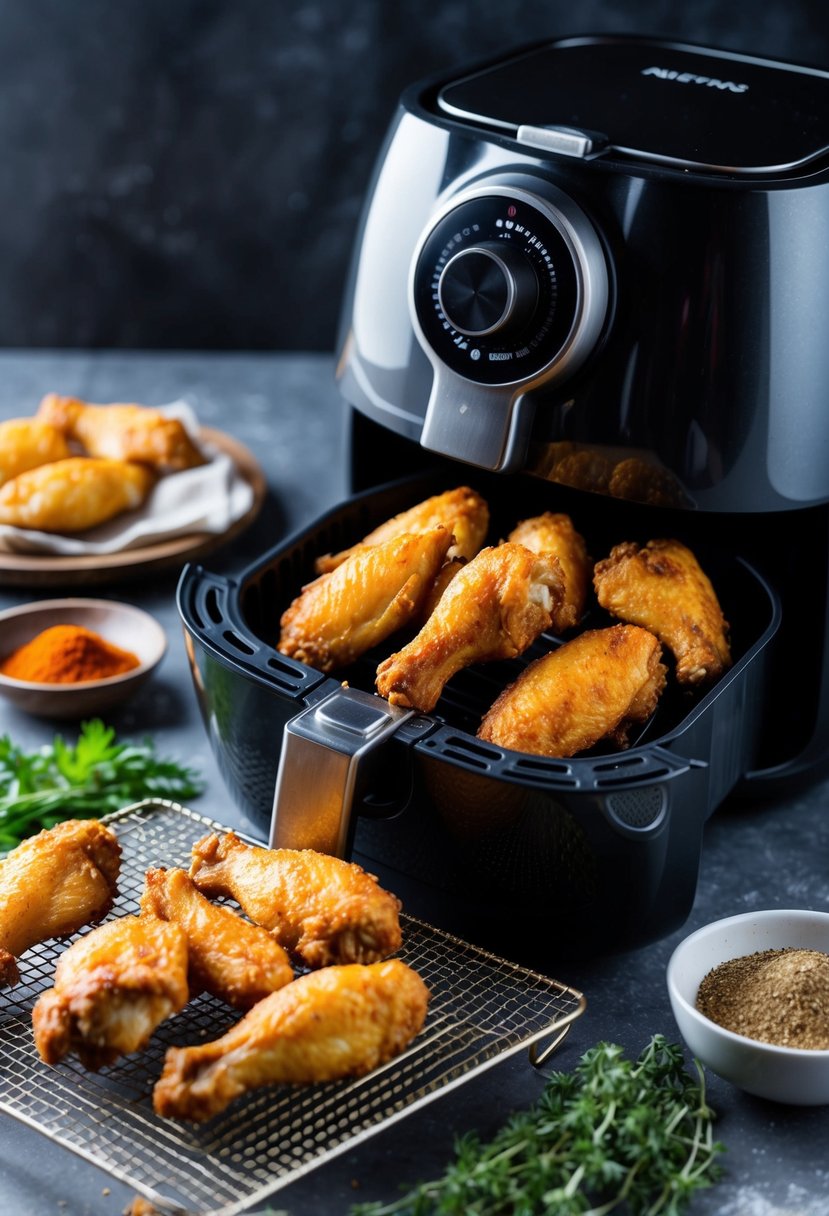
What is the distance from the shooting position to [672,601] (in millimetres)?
1370

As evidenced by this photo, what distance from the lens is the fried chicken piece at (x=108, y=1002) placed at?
107 centimetres

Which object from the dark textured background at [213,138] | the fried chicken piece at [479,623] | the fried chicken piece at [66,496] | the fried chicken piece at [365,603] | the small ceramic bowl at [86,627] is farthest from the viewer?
the dark textured background at [213,138]

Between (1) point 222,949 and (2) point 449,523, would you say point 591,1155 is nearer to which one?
(1) point 222,949

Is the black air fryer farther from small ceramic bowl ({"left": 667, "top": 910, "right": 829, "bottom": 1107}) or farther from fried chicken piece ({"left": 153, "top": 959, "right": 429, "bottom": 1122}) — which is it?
fried chicken piece ({"left": 153, "top": 959, "right": 429, "bottom": 1122})

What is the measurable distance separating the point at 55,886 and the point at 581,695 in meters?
0.48

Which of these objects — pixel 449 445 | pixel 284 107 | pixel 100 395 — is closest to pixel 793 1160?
pixel 449 445

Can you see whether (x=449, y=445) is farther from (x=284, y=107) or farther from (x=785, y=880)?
(x=284, y=107)

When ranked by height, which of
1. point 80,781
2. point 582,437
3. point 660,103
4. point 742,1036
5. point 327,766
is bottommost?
point 80,781

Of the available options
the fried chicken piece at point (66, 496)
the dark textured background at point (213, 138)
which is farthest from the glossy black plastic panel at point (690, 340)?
the dark textured background at point (213, 138)

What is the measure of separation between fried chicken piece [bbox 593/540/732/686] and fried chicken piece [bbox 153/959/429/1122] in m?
0.43

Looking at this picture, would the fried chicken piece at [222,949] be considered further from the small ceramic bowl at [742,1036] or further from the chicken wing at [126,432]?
the chicken wing at [126,432]

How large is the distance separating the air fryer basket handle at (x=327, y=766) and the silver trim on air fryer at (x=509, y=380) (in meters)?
0.28

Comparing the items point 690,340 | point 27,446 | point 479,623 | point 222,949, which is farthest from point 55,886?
point 27,446

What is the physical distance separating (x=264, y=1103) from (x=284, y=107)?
1.85 m
